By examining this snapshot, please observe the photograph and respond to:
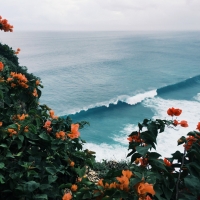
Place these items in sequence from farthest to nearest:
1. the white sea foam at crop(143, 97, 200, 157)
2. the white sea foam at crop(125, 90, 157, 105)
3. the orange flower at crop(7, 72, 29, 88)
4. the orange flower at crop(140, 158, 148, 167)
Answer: the white sea foam at crop(125, 90, 157, 105) → the white sea foam at crop(143, 97, 200, 157) → the orange flower at crop(7, 72, 29, 88) → the orange flower at crop(140, 158, 148, 167)

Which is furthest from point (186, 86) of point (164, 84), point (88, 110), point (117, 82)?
point (88, 110)

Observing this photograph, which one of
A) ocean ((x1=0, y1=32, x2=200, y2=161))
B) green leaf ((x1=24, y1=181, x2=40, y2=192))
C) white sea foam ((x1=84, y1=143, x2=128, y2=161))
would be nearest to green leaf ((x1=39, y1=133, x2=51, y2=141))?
green leaf ((x1=24, y1=181, x2=40, y2=192))

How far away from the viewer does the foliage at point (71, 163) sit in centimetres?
103

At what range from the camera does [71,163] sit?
1754 millimetres

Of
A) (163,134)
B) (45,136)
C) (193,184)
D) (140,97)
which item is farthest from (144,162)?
(140,97)

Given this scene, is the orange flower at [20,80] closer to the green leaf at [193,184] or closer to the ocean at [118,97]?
the green leaf at [193,184]

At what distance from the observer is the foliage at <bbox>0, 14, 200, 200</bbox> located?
1.03 metres

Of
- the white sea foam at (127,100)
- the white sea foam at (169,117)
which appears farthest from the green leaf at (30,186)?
the white sea foam at (127,100)

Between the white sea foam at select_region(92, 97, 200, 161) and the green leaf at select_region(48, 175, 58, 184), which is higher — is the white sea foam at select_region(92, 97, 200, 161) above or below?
below

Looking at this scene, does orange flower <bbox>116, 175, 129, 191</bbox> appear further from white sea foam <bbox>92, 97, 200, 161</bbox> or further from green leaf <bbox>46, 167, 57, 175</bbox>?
white sea foam <bbox>92, 97, 200, 161</bbox>

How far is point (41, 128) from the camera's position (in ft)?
6.38

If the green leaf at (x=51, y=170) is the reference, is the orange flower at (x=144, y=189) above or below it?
above

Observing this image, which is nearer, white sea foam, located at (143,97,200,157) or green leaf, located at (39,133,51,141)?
green leaf, located at (39,133,51,141)

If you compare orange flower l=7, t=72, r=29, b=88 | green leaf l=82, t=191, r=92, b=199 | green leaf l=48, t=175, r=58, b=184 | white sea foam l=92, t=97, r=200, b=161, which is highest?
orange flower l=7, t=72, r=29, b=88
